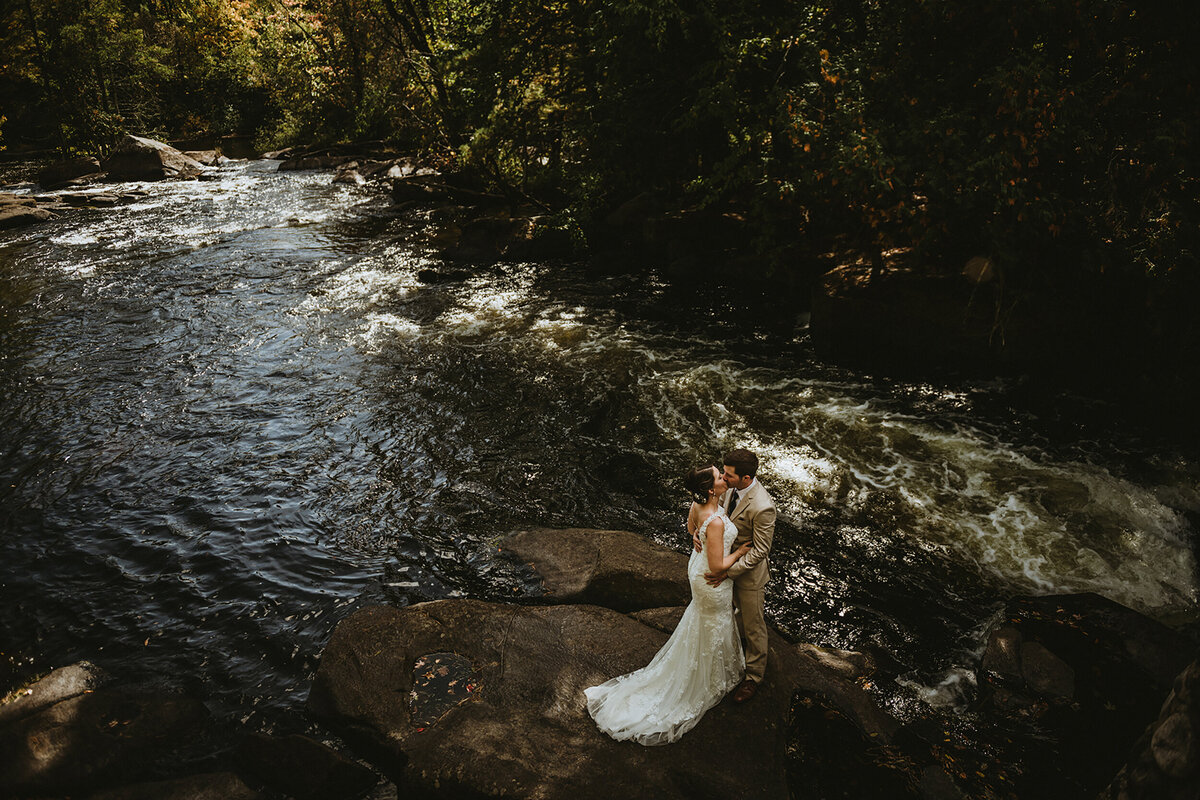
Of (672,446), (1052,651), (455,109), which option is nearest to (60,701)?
(672,446)

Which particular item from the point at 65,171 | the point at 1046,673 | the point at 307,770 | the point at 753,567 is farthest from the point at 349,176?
the point at 1046,673

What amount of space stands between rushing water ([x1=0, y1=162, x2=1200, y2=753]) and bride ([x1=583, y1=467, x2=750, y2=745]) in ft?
6.40

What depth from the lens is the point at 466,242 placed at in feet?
61.0

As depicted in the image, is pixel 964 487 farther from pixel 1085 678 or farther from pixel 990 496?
pixel 1085 678

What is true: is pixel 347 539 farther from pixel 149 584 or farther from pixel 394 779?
pixel 394 779

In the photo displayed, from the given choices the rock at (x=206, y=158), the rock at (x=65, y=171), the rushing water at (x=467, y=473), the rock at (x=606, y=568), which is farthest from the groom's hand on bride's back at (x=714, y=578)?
the rock at (x=206, y=158)

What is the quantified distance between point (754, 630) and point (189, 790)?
4.35m

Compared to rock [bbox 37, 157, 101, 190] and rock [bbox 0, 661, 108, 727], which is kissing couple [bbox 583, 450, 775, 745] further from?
rock [bbox 37, 157, 101, 190]

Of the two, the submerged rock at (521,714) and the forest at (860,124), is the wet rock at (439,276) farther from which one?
the submerged rock at (521,714)

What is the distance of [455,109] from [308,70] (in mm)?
27135

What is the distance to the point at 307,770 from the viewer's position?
4.84 m

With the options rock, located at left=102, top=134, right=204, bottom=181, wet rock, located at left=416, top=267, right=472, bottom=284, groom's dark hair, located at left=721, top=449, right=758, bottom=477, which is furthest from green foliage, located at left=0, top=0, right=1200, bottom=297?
rock, located at left=102, top=134, right=204, bottom=181

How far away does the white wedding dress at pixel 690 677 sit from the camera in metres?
4.85

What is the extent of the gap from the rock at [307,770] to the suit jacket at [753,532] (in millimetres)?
3263
